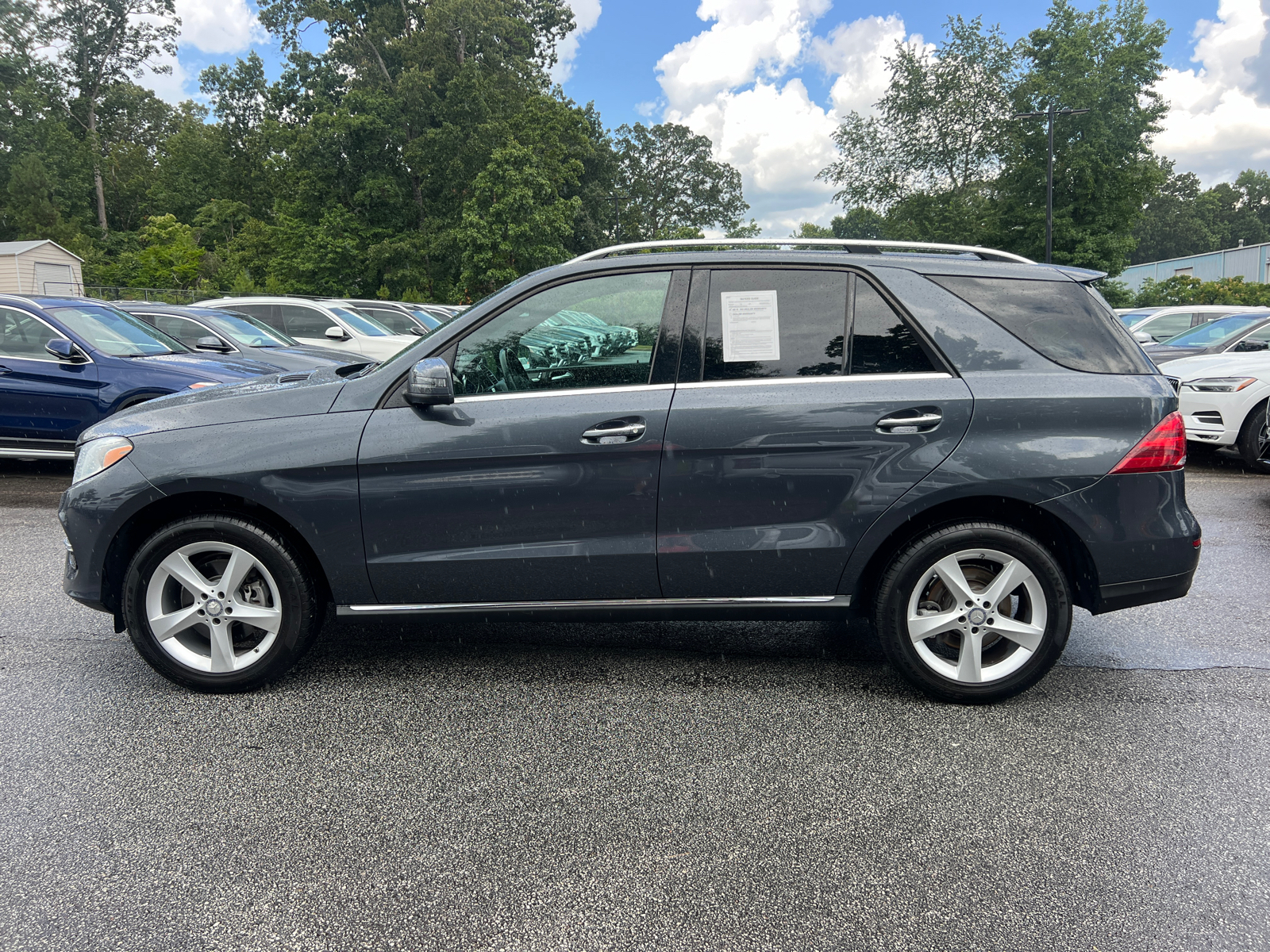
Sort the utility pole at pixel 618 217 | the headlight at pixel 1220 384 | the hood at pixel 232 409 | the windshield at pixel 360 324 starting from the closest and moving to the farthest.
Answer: the hood at pixel 232 409 < the headlight at pixel 1220 384 < the windshield at pixel 360 324 < the utility pole at pixel 618 217

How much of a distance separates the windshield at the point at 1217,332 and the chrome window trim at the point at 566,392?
10.5 metres

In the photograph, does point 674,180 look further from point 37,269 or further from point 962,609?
point 962,609

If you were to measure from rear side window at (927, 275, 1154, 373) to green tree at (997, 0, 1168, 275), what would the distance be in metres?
39.0

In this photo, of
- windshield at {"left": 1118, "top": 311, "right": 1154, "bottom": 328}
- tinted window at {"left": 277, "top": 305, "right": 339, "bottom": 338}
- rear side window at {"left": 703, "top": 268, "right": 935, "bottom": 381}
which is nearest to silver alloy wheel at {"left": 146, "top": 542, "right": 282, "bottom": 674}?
rear side window at {"left": 703, "top": 268, "right": 935, "bottom": 381}

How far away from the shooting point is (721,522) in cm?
353

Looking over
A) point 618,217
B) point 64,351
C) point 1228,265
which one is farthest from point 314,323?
point 1228,265

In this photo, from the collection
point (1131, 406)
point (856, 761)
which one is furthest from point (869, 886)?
point (1131, 406)

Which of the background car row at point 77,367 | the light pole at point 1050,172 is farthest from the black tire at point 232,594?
the light pole at point 1050,172

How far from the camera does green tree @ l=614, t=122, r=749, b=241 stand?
221 feet

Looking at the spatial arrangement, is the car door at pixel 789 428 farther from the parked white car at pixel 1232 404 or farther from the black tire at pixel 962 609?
the parked white car at pixel 1232 404

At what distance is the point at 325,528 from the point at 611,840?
1.70m

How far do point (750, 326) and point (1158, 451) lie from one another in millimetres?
1647

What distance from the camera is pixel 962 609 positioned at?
3564mm

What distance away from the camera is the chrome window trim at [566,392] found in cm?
355
